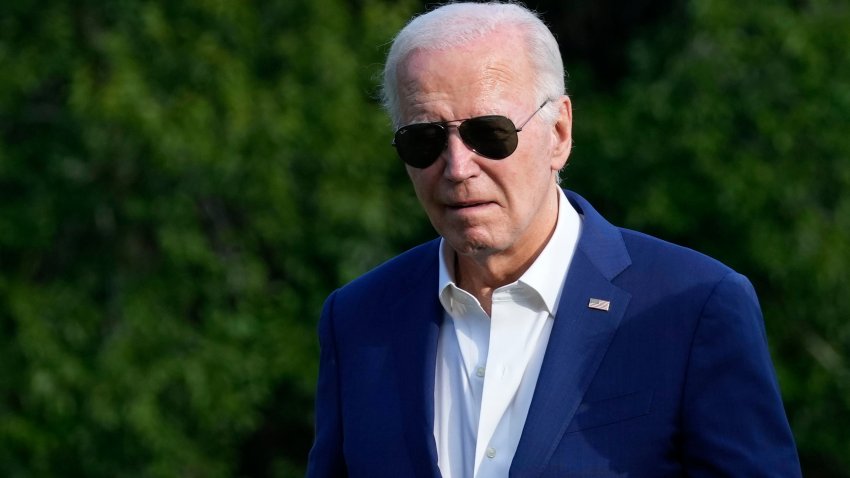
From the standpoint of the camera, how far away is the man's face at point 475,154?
8.11 feet

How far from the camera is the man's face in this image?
2471 mm

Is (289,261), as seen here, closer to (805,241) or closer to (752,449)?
(805,241)

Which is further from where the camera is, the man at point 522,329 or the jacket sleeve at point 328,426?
the jacket sleeve at point 328,426

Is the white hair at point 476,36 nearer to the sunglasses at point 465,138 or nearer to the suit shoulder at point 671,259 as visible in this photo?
the sunglasses at point 465,138

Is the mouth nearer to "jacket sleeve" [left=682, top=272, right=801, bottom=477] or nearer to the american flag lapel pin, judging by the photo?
the american flag lapel pin

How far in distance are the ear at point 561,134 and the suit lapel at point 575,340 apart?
143mm

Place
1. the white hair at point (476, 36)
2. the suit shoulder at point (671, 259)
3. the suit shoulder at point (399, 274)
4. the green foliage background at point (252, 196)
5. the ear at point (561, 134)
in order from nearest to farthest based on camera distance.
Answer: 1. the suit shoulder at point (671, 259)
2. the white hair at point (476, 36)
3. the ear at point (561, 134)
4. the suit shoulder at point (399, 274)
5. the green foliage background at point (252, 196)

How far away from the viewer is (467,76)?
2465mm

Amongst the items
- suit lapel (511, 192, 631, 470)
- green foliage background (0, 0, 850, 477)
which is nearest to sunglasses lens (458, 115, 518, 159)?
suit lapel (511, 192, 631, 470)

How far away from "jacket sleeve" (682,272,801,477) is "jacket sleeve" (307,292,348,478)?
0.65 meters

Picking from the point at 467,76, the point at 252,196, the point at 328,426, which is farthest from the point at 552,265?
the point at 252,196

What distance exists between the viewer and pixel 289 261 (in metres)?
7.99

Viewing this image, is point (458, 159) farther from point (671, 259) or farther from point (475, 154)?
point (671, 259)

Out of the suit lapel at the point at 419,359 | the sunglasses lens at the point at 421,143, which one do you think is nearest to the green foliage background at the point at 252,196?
the suit lapel at the point at 419,359
